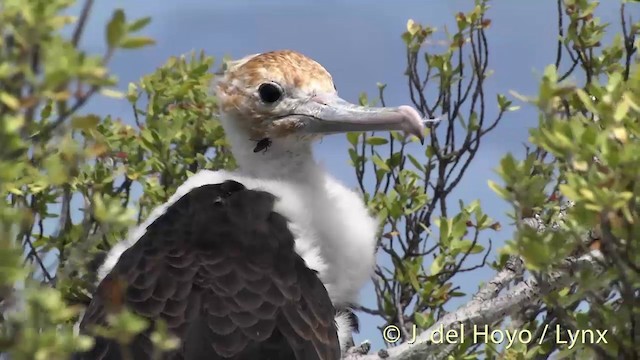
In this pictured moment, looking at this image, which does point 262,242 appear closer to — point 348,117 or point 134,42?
point 348,117

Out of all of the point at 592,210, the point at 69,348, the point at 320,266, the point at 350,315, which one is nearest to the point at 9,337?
the point at 69,348

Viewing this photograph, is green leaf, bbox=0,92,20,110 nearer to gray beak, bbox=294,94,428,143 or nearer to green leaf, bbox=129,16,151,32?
green leaf, bbox=129,16,151,32

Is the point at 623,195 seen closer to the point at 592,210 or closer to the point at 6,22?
the point at 592,210

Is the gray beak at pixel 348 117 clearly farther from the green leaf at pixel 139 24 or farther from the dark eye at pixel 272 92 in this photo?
the green leaf at pixel 139 24

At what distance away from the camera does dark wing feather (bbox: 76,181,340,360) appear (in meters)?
2.47

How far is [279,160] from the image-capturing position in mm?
3301

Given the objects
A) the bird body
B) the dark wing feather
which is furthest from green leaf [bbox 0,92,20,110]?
the dark wing feather

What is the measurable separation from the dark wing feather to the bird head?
47 cm

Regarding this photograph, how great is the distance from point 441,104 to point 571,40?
675mm

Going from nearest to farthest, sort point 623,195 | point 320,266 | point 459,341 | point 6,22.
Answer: point 6,22 < point 623,195 < point 459,341 < point 320,266

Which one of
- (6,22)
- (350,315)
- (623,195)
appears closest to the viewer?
(6,22)

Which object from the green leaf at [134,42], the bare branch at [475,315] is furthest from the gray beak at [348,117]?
the green leaf at [134,42]

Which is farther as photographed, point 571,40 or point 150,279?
point 571,40

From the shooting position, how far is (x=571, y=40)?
395 centimetres
